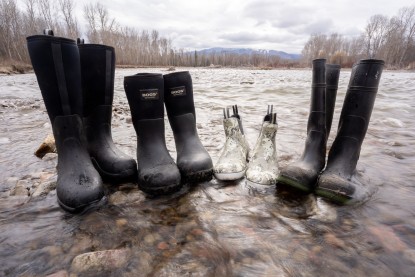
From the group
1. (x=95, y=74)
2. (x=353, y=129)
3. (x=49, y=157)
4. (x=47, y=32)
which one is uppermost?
(x=47, y=32)

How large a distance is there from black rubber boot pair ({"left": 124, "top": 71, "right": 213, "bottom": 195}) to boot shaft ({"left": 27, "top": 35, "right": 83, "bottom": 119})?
0.89 feet

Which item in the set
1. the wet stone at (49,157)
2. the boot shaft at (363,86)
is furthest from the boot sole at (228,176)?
the wet stone at (49,157)

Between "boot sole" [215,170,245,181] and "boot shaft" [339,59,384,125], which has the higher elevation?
"boot shaft" [339,59,384,125]

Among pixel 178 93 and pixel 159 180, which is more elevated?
pixel 178 93

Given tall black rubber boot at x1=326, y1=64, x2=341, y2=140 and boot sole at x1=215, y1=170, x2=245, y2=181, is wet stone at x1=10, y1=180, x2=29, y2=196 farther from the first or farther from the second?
tall black rubber boot at x1=326, y1=64, x2=341, y2=140

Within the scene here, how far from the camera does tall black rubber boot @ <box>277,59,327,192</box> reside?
52.3 inches

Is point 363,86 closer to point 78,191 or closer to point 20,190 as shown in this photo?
point 78,191

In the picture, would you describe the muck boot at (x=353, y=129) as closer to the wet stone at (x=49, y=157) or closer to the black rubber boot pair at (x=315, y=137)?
the black rubber boot pair at (x=315, y=137)

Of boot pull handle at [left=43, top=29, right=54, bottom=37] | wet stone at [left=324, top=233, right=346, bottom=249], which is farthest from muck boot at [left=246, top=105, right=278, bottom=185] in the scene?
boot pull handle at [left=43, top=29, right=54, bottom=37]

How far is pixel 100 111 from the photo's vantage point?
1.48m

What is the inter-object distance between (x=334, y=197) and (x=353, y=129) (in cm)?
41

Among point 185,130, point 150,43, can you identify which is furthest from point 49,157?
point 150,43

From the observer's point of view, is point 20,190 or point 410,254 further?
point 20,190

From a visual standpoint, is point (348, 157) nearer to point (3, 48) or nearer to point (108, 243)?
point (108, 243)
